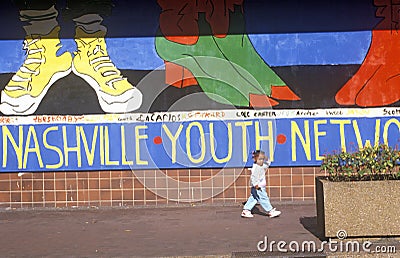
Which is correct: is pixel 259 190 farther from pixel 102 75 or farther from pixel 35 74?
pixel 35 74

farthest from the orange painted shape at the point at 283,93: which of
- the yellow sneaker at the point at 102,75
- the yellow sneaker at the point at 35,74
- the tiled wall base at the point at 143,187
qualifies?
the yellow sneaker at the point at 35,74

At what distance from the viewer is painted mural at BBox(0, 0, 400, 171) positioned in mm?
13141

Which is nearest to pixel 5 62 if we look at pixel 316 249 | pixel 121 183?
pixel 121 183

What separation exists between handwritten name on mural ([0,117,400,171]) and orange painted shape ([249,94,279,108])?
11.2 inches

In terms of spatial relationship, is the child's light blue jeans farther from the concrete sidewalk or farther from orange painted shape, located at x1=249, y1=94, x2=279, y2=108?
orange painted shape, located at x1=249, y1=94, x2=279, y2=108

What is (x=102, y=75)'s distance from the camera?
13281 mm

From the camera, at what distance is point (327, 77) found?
13180mm

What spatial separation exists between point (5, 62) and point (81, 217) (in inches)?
126

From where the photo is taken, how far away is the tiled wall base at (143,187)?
13.3m

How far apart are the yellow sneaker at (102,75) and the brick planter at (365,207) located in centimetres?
492

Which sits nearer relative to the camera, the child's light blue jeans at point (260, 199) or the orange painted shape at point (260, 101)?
the child's light blue jeans at point (260, 199)

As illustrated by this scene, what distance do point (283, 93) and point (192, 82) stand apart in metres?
1.64

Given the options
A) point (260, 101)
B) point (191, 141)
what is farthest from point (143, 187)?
point (260, 101)

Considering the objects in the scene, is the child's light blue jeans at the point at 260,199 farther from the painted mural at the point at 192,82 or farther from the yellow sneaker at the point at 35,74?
the yellow sneaker at the point at 35,74
